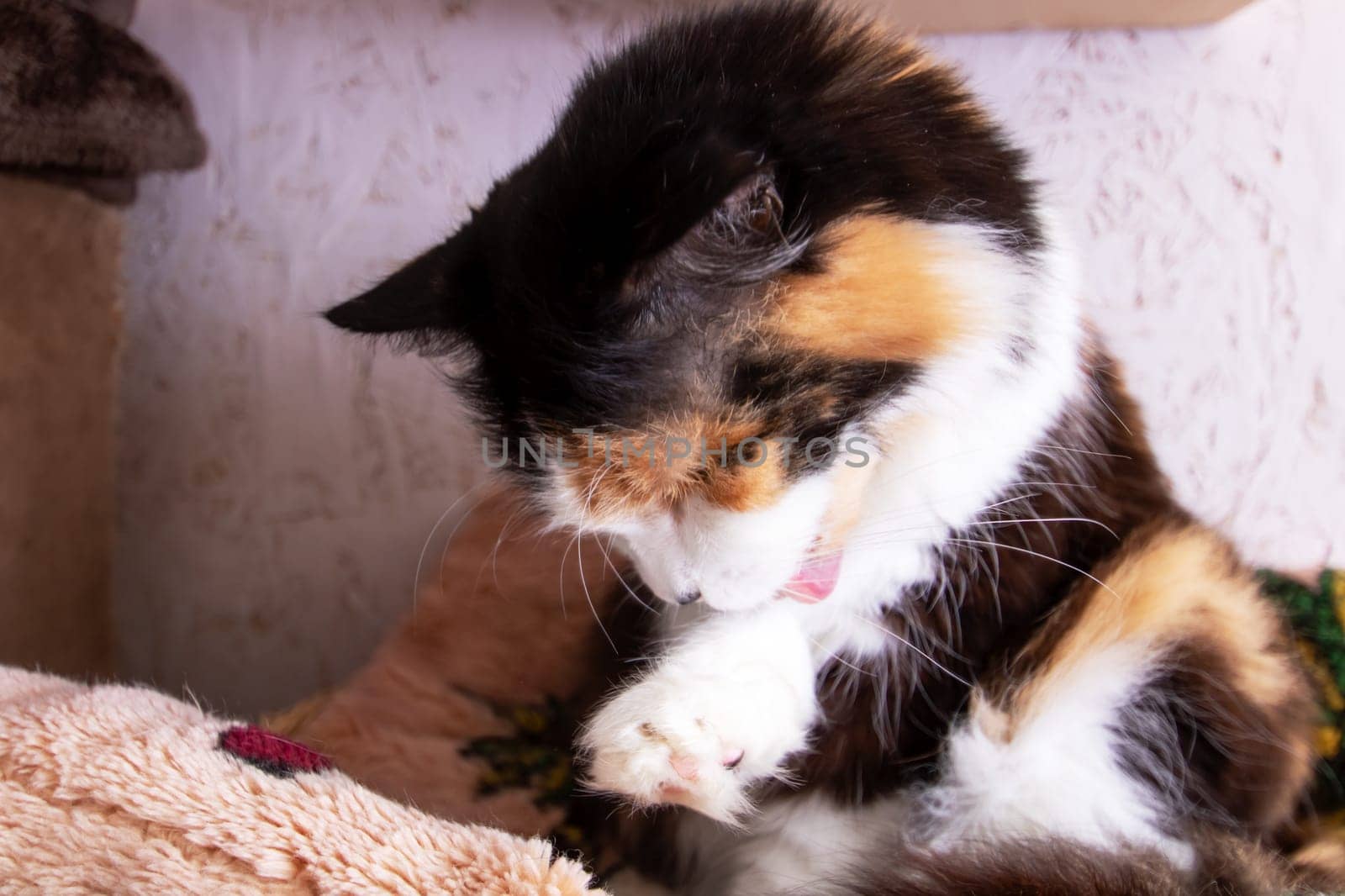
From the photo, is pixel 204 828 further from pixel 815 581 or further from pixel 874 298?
pixel 874 298

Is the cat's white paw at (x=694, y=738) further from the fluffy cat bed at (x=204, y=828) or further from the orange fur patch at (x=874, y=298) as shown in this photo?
the orange fur patch at (x=874, y=298)

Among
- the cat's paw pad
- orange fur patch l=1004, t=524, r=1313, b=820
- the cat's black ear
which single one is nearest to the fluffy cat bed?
the cat's paw pad

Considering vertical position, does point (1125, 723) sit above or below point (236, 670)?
above

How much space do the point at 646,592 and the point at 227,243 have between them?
41.7 inches

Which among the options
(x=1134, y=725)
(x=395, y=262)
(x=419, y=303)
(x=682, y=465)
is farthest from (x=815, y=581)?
(x=395, y=262)

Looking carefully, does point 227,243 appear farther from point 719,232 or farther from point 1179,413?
A: point 1179,413

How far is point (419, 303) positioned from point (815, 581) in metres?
0.44

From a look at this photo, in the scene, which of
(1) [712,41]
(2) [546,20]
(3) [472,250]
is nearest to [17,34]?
(2) [546,20]

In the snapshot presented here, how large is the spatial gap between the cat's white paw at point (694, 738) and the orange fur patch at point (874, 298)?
12.7 inches

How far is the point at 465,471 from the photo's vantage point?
5.05 feet

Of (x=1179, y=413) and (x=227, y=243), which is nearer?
(x=1179, y=413)

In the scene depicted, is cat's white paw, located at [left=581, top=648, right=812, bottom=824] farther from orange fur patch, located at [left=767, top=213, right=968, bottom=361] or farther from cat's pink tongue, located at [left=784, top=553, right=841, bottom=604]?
orange fur patch, located at [left=767, top=213, right=968, bottom=361]

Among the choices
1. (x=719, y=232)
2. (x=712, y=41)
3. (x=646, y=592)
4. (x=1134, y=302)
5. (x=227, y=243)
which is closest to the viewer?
(x=719, y=232)

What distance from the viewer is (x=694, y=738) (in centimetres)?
73
